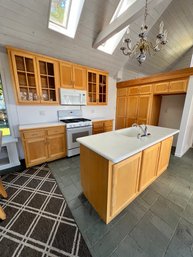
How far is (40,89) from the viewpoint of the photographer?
8.66ft

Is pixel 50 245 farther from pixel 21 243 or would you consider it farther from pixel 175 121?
pixel 175 121

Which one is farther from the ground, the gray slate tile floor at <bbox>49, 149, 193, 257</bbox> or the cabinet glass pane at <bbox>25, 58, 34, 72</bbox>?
the cabinet glass pane at <bbox>25, 58, 34, 72</bbox>

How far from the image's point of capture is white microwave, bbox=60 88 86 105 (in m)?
2.99

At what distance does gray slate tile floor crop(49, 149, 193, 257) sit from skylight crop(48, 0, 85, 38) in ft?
10.2

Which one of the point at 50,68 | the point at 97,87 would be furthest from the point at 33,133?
the point at 97,87

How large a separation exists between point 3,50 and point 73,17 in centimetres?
160

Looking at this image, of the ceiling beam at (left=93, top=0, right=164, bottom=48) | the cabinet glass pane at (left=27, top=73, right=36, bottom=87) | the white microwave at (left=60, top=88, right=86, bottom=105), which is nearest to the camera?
the ceiling beam at (left=93, top=0, right=164, bottom=48)

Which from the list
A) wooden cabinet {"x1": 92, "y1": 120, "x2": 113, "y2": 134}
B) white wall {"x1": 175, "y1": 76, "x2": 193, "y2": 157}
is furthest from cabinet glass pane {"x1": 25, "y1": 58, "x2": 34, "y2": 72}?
white wall {"x1": 175, "y1": 76, "x2": 193, "y2": 157}

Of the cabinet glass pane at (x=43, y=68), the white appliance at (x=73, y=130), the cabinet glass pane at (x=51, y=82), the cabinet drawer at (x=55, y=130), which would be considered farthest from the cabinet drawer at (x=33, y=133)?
the cabinet glass pane at (x=43, y=68)

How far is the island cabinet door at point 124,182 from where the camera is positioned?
119 cm

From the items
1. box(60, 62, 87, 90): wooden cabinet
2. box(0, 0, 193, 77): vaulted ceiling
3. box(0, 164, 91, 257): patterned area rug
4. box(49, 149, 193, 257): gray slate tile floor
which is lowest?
box(0, 164, 91, 257): patterned area rug

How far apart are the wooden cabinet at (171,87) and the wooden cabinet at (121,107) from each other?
1.20m

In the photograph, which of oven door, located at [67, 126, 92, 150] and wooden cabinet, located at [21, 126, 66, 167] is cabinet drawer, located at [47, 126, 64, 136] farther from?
oven door, located at [67, 126, 92, 150]

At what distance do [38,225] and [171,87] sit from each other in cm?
395
